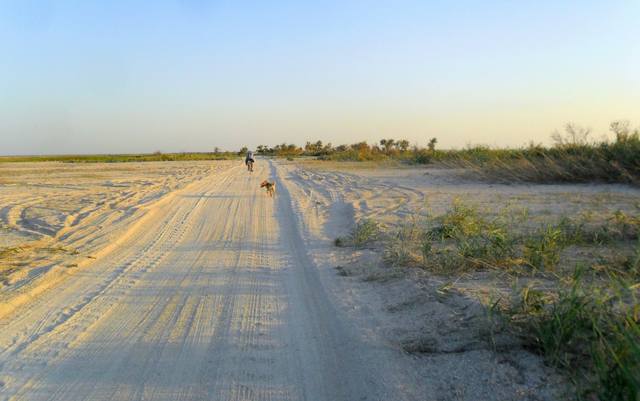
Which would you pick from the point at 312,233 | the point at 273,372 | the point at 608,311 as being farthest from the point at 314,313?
the point at 312,233

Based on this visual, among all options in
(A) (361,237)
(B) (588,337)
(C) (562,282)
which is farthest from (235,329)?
(A) (361,237)

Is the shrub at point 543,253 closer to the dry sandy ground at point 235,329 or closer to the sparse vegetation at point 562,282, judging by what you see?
the sparse vegetation at point 562,282

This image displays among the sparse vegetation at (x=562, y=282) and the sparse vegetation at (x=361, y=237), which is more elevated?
the sparse vegetation at (x=562, y=282)

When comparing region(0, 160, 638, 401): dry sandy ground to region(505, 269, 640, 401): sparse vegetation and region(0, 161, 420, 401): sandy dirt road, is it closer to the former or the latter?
region(0, 161, 420, 401): sandy dirt road

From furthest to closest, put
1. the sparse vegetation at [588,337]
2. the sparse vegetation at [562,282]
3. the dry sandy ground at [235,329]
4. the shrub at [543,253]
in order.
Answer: the shrub at [543,253] → the dry sandy ground at [235,329] → the sparse vegetation at [562,282] → the sparse vegetation at [588,337]

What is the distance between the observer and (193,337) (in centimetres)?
462

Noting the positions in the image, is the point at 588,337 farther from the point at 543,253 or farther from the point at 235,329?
the point at 235,329

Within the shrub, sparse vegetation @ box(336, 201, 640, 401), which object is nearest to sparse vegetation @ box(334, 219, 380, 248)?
sparse vegetation @ box(336, 201, 640, 401)

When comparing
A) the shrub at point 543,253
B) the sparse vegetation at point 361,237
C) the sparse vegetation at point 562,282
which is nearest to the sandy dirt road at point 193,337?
the sparse vegetation at point 361,237

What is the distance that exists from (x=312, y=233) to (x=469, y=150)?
27.2 meters

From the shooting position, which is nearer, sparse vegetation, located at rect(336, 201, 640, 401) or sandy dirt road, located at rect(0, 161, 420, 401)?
sparse vegetation, located at rect(336, 201, 640, 401)

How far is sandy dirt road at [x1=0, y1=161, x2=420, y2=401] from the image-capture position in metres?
3.66

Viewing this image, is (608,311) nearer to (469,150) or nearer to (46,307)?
(46,307)

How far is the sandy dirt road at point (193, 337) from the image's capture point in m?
3.66
